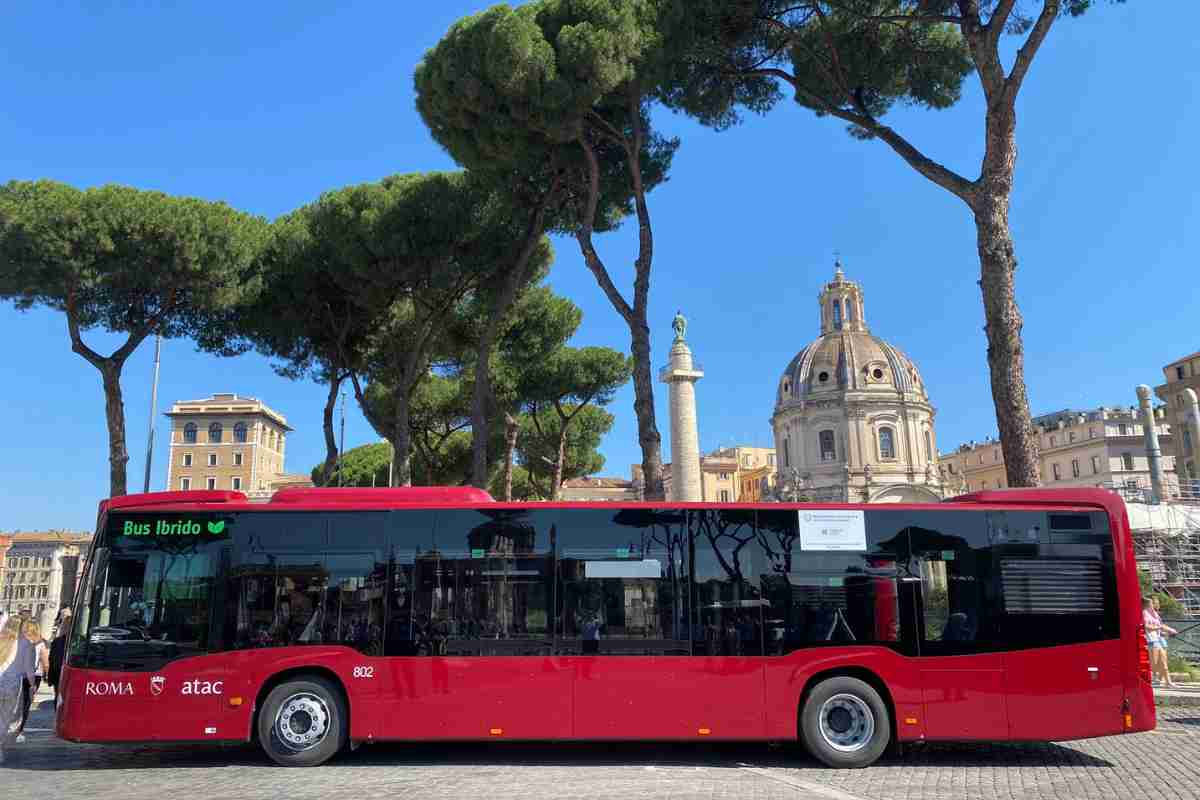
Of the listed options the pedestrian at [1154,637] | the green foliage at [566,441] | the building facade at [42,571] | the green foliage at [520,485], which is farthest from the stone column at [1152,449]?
the building facade at [42,571]

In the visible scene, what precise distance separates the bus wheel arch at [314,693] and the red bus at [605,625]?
1.0 inches

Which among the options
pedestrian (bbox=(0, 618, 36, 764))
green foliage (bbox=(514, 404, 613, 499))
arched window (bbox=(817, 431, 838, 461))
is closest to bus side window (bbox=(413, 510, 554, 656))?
pedestrian (bbox=(0, 618, 36, 764))

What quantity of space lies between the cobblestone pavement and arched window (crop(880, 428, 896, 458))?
5733 cm

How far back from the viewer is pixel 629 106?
14766mm

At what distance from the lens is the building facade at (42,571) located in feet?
62.1

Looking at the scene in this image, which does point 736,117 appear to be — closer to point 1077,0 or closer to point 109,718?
point 1077,0

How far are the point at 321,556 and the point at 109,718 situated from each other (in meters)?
2.21

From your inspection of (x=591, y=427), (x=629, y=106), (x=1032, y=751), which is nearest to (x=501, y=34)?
(x=629, y=106)

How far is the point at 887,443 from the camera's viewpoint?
64.4 metres

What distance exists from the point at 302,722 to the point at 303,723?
0.5 inches

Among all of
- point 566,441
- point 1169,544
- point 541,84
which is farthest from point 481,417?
point 1169,544

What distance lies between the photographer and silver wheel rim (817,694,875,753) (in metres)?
7.46

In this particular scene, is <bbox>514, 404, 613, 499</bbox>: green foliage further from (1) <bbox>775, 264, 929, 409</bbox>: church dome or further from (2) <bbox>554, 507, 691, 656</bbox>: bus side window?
(1) <bbox>775, 264, 929, 409</bbox>: church dome

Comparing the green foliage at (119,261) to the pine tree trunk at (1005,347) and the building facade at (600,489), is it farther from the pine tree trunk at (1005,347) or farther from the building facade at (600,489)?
the building facade at (600,489)
